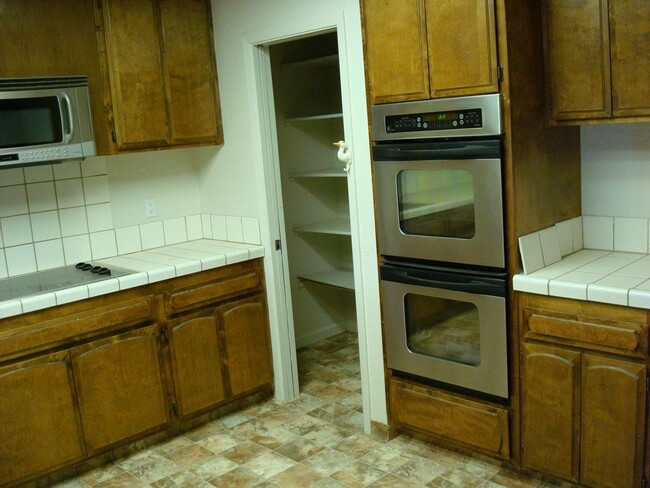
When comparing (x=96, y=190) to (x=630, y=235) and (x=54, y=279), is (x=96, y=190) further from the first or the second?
(x=630, y=235)

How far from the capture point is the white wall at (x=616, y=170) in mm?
2803

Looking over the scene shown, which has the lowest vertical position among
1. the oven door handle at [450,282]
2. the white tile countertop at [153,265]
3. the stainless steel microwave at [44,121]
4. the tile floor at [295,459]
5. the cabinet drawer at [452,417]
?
the tile floor at [295,459]

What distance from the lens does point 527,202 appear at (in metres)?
2.70

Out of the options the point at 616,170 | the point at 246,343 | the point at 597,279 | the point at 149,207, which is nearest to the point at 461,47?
the point at 616,170

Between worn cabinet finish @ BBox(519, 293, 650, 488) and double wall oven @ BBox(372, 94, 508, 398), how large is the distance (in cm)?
14

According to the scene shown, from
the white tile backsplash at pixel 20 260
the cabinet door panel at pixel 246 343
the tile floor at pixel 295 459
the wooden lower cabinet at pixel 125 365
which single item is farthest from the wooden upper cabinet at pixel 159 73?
the tile floor at pixel 295 459

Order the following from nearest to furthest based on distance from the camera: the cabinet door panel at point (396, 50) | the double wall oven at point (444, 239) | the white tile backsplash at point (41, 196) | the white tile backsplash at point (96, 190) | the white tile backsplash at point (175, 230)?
the double wall oven at point (444, 239), the cabinet door panel at point (396, 50), the white tile backsplash at point (41, 196), the white tile backsplash at point (96, 190), the white tile backsplash at point (175, 230)

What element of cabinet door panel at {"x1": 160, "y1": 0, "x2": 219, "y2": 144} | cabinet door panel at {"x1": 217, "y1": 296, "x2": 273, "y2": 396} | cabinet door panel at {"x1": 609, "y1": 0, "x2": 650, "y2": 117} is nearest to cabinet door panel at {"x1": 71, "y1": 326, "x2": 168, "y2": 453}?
cabinet door panel at {"x1": 217, "y1": 296, "x2": 273, "y2": 396}

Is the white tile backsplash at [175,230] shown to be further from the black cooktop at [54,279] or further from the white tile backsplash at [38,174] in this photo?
the white tile backsplash at [38,174]

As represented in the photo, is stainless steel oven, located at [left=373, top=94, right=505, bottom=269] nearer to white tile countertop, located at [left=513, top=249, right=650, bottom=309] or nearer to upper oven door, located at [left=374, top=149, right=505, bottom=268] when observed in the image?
upper oven door, located at [left=374, top=149, right=505, bottom=268]

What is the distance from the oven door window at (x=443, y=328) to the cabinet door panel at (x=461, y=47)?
2.86 ft

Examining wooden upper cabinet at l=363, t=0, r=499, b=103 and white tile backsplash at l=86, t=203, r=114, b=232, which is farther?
white tile backsplash at l=86, t=203, r=114, b=232

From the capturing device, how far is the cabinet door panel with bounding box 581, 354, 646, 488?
7.86ft

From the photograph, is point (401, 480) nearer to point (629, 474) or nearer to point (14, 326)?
point (629, 474)
